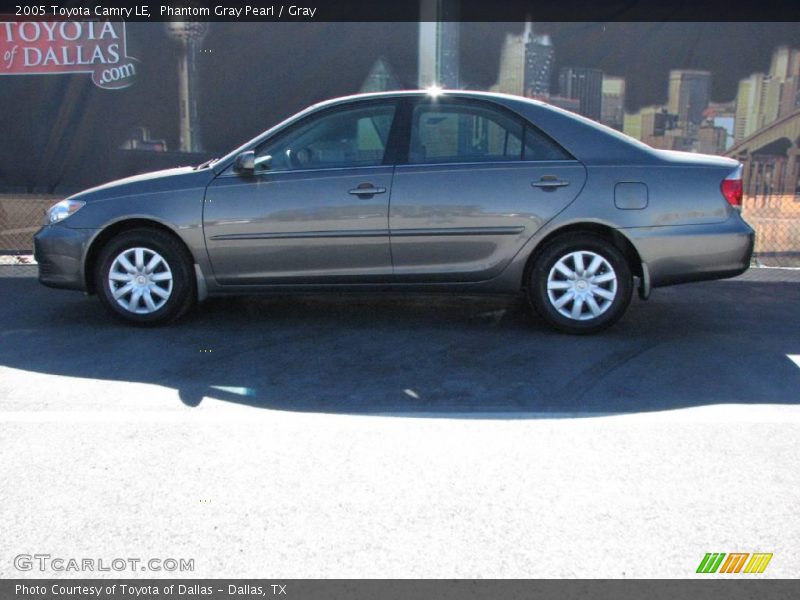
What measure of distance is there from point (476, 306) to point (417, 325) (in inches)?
32.4

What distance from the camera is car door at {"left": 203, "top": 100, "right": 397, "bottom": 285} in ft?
18.8

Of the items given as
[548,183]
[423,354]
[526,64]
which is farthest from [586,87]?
[423,354]

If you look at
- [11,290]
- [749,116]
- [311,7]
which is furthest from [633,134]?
[11,290]

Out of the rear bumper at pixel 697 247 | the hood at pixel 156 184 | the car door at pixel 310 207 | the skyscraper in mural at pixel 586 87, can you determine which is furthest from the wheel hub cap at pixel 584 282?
the skyscraper in mural at pixel 586 87

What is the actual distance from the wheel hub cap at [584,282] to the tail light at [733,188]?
872 millimetres

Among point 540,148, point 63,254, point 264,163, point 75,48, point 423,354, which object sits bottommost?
point 423,354

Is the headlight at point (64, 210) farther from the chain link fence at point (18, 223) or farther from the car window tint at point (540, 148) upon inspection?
the chain link fence at point (18, 223)

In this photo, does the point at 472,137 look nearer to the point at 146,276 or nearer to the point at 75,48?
the point at 146,276

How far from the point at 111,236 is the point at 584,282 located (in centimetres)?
327

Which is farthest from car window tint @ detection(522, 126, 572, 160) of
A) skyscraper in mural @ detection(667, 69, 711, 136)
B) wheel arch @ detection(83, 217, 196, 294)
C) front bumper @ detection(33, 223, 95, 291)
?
skyscraper in mural @ detection(667, 69, 711, 136)

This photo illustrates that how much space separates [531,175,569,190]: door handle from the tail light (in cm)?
102

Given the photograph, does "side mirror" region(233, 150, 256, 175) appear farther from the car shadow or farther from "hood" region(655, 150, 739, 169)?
"hood" region(655, 150, 739, 169)

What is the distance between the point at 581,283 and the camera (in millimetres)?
5664
